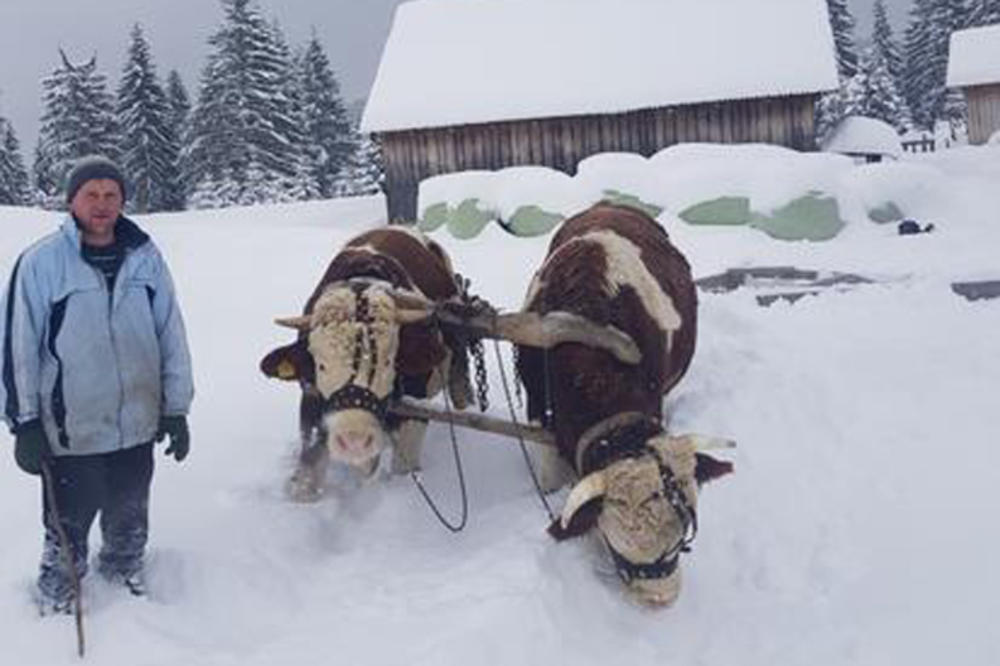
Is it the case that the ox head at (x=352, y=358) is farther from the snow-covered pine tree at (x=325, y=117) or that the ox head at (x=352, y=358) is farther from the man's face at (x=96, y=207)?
the snow-covered pine tree at (x=325, y=117)

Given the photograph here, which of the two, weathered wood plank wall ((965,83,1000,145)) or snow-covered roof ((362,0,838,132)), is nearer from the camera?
snow-covered roof ((362,0,838,132))

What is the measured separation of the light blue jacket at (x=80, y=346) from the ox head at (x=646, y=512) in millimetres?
2091

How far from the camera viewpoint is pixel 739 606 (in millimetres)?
5098

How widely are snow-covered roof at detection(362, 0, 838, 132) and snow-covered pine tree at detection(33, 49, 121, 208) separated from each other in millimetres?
16911

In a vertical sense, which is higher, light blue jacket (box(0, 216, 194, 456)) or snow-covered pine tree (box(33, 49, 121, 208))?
snow-covered pine tree (box(33, 49, 121, 208))

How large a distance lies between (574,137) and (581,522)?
20.3 m

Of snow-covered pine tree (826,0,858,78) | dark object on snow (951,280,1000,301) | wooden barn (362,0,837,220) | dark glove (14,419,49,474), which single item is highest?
snow-covered pine tree (826,0,858,78)

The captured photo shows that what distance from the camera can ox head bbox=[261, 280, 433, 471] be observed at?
17.5 feet

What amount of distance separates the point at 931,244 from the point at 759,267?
295 centimetres

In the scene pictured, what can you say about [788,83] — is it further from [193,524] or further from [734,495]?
[193,524]

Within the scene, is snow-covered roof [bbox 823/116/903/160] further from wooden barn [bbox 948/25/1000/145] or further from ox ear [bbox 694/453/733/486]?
ox ear [bbox 694/453/733/486]

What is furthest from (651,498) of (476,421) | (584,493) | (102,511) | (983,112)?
(983,112)

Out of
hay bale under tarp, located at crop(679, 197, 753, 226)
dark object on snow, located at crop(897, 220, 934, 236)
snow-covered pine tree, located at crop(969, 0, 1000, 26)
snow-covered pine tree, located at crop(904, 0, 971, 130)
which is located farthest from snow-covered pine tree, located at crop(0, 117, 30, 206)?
snow-covered pine tree, located at crop(969, 0, 1000, 26)

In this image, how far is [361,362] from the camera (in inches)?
218
